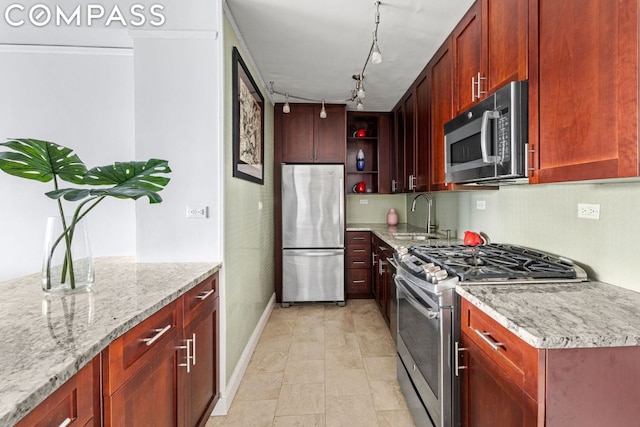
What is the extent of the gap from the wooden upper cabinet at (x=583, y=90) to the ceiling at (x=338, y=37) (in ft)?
2.81

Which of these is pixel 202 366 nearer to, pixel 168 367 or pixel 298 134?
pixel 168 367

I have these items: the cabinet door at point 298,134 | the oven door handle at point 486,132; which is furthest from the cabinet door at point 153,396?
the cabinet door at point 298,134

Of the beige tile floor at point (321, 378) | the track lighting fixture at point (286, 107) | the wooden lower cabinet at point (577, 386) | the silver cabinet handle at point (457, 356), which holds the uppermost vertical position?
the track lighting fixture at point (286, 107)

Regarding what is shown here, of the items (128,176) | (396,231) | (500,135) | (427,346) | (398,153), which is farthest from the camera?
(398,153)

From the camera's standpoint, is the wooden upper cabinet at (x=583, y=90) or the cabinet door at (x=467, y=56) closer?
the wooden upper cabinet at (x=583, y=90)

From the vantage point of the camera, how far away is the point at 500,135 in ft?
4.86

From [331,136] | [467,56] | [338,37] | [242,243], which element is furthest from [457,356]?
[331,136]

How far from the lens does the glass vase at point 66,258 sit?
119cm

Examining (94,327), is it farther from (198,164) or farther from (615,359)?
(615,359)

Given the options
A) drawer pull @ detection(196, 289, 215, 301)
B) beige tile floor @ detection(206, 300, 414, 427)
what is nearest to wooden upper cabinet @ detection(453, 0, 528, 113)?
drawer pull @ detection(196, 289, 215, 301)

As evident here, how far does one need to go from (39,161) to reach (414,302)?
180cm

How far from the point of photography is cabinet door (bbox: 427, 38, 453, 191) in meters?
2.24

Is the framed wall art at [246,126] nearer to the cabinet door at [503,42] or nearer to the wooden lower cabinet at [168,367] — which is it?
the wooden lower cabinet at [168,367]

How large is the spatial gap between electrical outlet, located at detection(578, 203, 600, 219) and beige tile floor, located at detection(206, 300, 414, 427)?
1427 mm
